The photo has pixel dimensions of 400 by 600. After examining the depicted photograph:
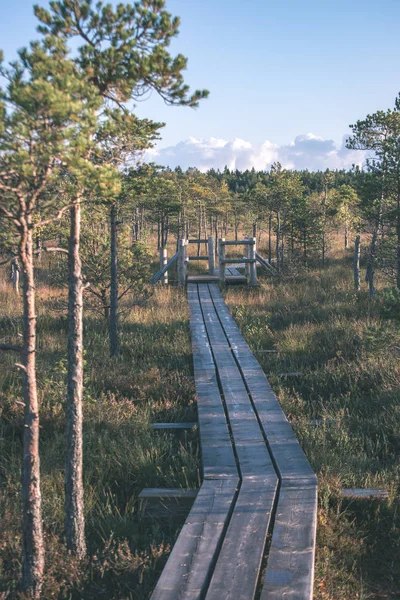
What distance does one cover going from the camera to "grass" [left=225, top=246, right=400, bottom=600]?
13.4ft

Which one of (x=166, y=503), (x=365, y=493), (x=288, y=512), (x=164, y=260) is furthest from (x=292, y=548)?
(x=164, y=260)

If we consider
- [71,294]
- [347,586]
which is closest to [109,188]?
[71,294]

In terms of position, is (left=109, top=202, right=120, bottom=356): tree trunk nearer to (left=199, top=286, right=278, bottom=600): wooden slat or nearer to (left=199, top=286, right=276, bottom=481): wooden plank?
(left=199, top=286, right=276, bottom=481): wooden plank

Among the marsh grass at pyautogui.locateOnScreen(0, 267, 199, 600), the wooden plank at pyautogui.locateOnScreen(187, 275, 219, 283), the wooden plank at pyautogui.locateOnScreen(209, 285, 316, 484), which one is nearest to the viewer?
the marsh grass at pyautogui.locateOnScreen(0, 267, 199, 600)

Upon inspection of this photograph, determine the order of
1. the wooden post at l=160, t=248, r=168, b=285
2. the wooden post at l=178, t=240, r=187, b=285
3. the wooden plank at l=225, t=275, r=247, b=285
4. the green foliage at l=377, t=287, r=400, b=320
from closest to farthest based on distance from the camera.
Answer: the green foliage at l=377, t=287, r=400, b=320
the wooden plank at l=225, t=275, r=247, b=285
the wooden post at l=178, t=240, r=187, b=285
the wooden post at l=160, t=248, r=168, b=285

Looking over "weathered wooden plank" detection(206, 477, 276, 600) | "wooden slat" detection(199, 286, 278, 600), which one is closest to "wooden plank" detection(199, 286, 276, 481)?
"wooden slat" detection(199, 286, 278, 600)

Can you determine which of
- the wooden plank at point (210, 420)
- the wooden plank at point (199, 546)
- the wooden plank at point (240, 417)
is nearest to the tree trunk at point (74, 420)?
the wooden plank at point (199, 546)

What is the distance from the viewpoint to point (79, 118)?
3.33 meters

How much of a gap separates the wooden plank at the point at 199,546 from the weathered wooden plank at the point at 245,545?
8cm

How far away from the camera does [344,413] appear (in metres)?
6.72

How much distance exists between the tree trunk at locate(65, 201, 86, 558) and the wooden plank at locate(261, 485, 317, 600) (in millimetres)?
1549

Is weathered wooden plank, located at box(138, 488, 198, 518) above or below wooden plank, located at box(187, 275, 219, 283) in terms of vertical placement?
below

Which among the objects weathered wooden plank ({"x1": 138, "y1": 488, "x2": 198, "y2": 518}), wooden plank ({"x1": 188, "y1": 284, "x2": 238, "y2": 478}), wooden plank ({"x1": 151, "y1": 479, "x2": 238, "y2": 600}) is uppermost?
wooden plank ({"x1": 188, "y1": 284, "x2": 238, "y2": 478})

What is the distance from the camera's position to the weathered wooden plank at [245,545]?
11.2 feet
